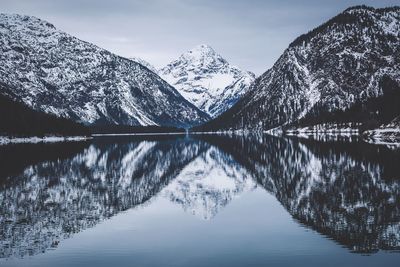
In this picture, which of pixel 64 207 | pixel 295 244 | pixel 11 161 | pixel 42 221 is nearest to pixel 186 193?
pixel 64 207

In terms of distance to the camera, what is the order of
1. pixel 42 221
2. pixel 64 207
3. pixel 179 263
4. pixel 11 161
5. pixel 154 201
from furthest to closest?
1. pixel 11 161
2. pixel 154 201
3. pixel 64 207
4. pixel 42 221
5. pixel 179 263

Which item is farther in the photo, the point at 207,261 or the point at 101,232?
the point at 101,232

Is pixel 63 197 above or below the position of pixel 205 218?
above

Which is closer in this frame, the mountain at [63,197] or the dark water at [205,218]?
the dark water at [205,218]

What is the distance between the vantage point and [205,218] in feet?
147

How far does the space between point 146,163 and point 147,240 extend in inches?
2746

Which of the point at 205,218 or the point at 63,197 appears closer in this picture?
the point at 205,218

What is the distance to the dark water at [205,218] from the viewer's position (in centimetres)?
3159

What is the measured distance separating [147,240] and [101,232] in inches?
170

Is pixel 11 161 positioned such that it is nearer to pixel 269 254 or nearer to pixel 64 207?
pixel 64 207

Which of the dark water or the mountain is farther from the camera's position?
the mountain

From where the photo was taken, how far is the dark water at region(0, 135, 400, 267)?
104 feet

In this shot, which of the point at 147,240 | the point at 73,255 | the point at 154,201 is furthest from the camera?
the point at 154,201

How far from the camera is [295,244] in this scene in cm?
3403
